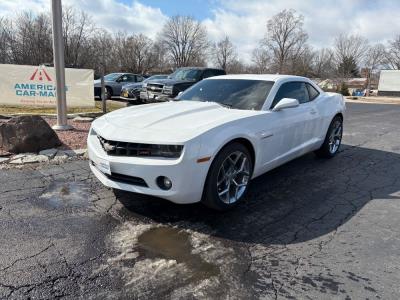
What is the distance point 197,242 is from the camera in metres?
3.30

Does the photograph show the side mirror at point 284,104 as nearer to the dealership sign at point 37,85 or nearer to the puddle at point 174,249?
the puddle at point 174,249

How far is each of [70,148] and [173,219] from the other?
3545 millimetres

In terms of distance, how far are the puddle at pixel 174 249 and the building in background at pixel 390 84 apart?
1916 inches

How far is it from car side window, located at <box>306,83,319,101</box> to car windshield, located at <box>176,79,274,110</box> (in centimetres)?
120

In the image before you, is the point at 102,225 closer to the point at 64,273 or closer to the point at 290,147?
the point at 64,273

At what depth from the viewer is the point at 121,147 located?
3.60 meters

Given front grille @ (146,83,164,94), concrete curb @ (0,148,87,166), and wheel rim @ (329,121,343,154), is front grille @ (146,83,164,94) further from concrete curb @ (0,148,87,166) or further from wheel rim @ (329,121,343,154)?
wheel rim @ (329,121,343,154)

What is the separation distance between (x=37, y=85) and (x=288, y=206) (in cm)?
941

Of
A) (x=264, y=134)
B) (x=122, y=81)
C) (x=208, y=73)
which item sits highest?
(x=208, y=73)

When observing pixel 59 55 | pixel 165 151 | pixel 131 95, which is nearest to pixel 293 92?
pixel 165 151

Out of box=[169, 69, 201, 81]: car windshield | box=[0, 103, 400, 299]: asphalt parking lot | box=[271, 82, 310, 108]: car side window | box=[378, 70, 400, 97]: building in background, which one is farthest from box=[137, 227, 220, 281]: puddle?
box=[378, 70, 400, 97]: building in background

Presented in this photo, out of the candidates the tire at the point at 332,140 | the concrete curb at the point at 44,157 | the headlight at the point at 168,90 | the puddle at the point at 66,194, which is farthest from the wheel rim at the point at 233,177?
the headlight at the point at 168,90

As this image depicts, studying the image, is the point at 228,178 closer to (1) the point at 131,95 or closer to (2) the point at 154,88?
(2) the point at 154,88

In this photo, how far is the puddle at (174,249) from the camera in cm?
285
